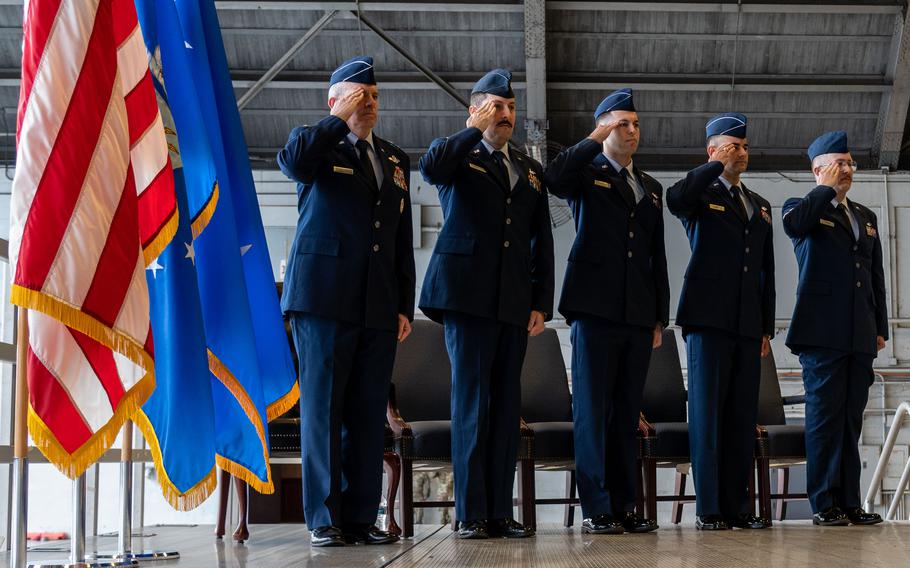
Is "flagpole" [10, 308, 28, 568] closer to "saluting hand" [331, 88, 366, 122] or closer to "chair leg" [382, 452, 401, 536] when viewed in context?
"saluting hand" [331, 88, 366, 122]

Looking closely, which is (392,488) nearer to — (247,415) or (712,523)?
(712,523)

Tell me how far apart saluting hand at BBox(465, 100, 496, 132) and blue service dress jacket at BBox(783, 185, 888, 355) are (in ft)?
5.37

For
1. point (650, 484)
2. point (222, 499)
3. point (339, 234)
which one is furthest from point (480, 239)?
point (650, 484)

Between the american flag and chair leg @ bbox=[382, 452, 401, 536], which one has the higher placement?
the american flag

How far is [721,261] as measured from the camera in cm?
432

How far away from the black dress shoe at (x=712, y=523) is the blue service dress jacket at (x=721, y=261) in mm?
738

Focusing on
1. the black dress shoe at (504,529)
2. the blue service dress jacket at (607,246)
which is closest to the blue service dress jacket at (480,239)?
the blue service dress jacket at (607,246)

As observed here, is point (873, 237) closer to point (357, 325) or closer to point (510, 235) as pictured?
point (510, 235)

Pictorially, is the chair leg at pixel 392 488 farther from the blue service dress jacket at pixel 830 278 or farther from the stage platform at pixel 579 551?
the blue service dress jacket at pixel 830 278

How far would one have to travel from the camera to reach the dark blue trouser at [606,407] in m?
3.83

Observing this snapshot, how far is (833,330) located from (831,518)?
795mm

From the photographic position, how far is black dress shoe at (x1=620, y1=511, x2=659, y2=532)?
3.85 metres

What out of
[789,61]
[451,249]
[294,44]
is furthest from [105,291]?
[789,61]

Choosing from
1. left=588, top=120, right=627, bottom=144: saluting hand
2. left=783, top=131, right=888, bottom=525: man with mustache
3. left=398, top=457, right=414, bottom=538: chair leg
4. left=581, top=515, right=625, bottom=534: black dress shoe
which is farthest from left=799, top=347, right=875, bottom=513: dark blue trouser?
left=398, top=457, right=414, bottom=538: chair leg
